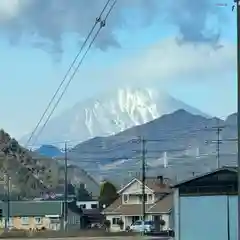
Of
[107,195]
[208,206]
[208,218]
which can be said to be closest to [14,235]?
→ [208,218]

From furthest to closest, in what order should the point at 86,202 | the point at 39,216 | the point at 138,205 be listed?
the point at 86,202, the point at 39,216, the point at 138,205

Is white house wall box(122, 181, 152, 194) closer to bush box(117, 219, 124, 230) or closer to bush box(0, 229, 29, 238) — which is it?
bush box(117, 219, 124, 230)

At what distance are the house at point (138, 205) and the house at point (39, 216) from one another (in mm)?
4763

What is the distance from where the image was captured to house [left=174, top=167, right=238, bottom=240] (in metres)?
37.2

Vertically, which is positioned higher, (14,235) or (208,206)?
(208,206)

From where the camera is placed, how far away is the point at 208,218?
38.9m

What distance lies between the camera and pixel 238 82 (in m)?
14.7

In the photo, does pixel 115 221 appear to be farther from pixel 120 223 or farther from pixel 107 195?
pixel 107 195

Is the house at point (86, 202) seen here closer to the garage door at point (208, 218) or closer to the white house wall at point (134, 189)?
the white house wall at point (134, 189)

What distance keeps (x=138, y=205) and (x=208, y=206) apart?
73.6 m

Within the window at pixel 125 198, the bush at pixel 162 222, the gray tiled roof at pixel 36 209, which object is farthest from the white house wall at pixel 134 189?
the bush at pixel 162 222

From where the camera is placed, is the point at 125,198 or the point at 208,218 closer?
the point at 208,218

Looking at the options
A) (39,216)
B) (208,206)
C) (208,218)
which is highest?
(39,216)

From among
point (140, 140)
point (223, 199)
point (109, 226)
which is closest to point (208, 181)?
point (223, 199)
